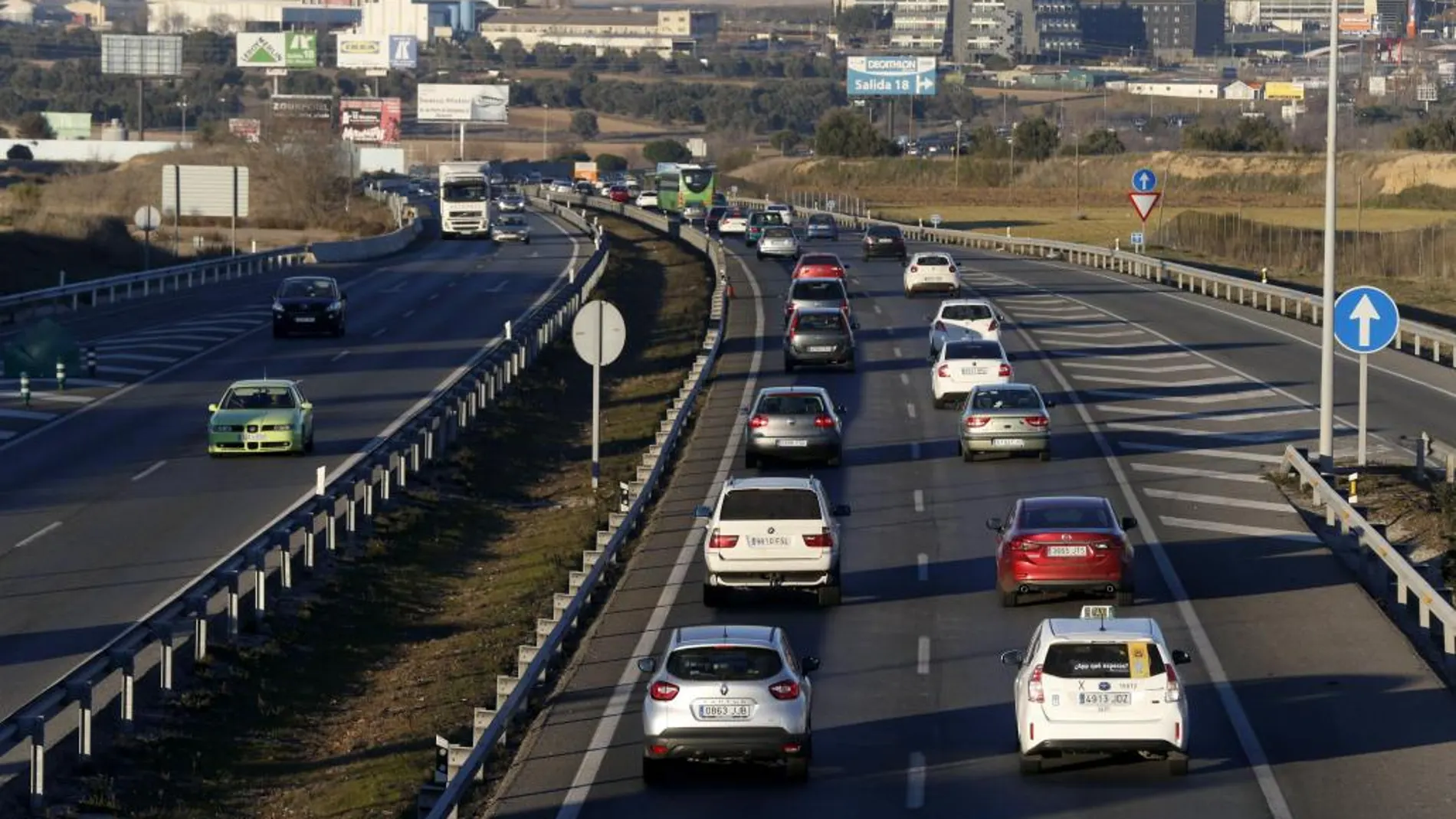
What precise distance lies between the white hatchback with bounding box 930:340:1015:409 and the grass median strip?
558 cm

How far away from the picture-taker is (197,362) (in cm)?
5019

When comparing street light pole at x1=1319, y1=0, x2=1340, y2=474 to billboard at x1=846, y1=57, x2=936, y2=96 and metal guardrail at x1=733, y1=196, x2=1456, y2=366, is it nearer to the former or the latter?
metal guardrail at x1=733, y1=196, x2=1456, y2=366

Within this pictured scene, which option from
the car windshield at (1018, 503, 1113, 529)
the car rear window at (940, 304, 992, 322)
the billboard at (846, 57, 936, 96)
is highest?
the billboard at (846, 57, 936, 96)

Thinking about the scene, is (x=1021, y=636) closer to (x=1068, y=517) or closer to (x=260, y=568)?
(x=1068, y=517)

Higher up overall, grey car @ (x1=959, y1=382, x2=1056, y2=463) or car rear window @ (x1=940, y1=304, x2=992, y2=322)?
car rear window @ (x1=940, y1=304, x2=992, y2=322)

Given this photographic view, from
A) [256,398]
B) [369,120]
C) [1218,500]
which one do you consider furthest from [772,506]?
[369,120]

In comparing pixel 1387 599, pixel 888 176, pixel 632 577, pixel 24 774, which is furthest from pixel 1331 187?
pixel 888 176

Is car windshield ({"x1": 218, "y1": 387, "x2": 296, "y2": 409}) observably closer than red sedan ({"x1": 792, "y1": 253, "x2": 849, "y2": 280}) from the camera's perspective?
Yes

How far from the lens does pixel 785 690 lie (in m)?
17.1

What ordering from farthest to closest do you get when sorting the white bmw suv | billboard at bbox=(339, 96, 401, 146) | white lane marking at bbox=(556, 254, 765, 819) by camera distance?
billboard at bbox=(339, 96, 401, 146), the white bmw suv, white lane marking at bbox=(556, 254, 765, 819)

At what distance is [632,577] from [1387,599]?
8.46 metres

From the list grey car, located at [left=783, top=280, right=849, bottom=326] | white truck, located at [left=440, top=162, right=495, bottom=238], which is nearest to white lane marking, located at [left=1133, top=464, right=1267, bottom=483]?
grey car, located at [left=783, top=280, right=849, bottom=326]

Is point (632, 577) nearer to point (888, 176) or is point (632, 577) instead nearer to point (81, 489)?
point (81, 489)

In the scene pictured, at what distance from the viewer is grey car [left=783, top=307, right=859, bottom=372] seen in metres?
46.8
